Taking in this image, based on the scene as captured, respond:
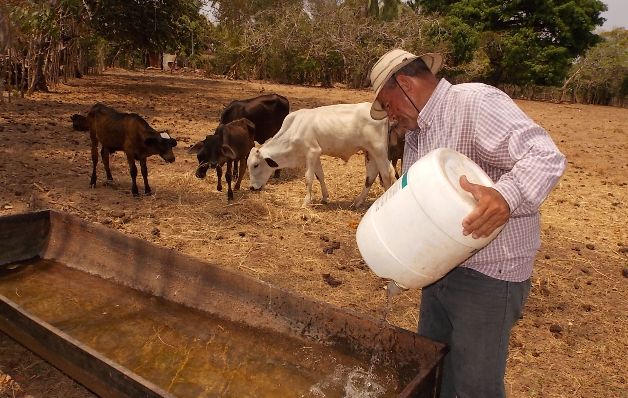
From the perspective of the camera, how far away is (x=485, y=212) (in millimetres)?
2076

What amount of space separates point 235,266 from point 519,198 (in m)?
4.30

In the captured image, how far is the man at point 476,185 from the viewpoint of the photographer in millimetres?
2203

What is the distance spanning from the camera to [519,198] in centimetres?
206

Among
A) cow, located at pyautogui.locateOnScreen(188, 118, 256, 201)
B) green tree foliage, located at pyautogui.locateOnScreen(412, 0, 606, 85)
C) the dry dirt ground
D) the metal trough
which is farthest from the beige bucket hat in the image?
green tree foliage, located at pyautogui.locateOnScreen(412, 0, 606, 85)

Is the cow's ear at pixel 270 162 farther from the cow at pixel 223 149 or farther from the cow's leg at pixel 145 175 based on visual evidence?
the cow's leg at pixel 145 175

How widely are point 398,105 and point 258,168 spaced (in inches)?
240

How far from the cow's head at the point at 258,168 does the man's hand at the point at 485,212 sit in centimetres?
635

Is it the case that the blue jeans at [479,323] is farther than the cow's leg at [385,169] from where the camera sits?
No

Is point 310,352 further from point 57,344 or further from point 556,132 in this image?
point 556,132

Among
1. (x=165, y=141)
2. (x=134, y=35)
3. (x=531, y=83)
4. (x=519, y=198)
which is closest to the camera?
(x=519, y=198)

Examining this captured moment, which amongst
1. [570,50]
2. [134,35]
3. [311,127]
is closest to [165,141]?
[311,127]

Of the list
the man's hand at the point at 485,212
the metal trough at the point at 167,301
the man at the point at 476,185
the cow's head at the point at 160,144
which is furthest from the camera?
the cow's head at the point at 160,144

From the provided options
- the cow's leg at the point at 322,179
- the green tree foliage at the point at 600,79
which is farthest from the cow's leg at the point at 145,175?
the green tree foliage at the point at 600,79

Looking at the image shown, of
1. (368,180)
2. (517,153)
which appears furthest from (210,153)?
(517,153)
